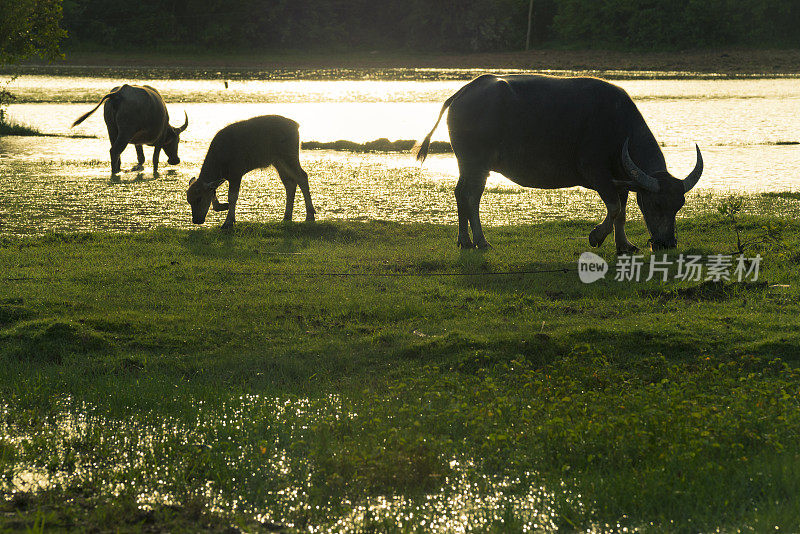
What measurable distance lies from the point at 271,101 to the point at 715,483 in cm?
3061

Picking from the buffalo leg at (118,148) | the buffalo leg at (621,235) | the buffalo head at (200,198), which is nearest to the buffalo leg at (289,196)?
the buffalo head at (200,198)

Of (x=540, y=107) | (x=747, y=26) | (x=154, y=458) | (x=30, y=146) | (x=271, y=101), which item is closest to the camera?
(x=154, y=458)

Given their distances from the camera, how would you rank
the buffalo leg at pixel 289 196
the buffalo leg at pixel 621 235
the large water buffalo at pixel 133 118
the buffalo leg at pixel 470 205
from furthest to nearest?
the large water buffalo at pixel 133 118, the buffalo leg at pixel 289 196, the buffalo leg at pixel 470 205, the buffalo leg at pixel 621 235

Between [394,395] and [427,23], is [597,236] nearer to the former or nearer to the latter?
[394,395]

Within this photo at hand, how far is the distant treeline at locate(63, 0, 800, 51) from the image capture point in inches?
2267

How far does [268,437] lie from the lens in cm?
528

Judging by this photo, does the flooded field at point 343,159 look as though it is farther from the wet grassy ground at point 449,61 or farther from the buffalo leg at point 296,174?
the wet grassy ground at point 449,61

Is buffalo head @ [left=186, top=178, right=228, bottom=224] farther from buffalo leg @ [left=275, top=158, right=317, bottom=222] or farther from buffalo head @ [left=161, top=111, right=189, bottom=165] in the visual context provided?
buffalo head @ [left=161, top=111, right=189, bottom=165]

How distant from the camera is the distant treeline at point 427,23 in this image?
189 feet

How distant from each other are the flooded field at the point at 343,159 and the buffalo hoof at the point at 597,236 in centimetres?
240

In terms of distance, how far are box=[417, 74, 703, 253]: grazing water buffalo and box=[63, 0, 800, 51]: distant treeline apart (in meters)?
49.8

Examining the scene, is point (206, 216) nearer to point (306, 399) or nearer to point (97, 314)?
point (97, 314)

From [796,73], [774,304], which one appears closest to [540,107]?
[774,304]

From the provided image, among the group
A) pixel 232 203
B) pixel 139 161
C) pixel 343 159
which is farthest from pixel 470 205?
pixel 139 161
